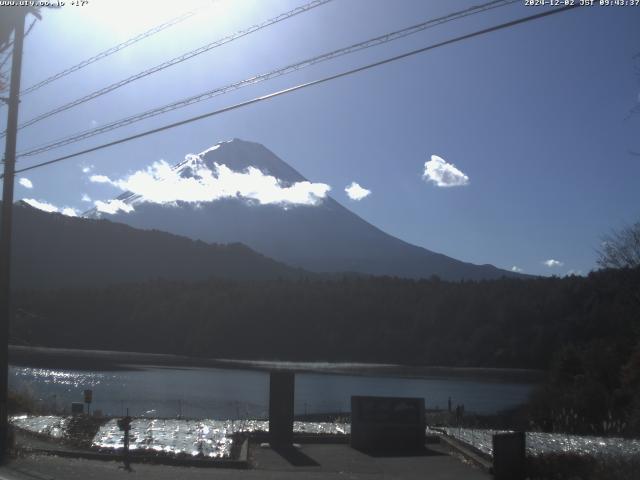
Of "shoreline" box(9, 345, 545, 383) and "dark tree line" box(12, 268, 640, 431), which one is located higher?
"dark tree line" box(12, 268, 640, 431)

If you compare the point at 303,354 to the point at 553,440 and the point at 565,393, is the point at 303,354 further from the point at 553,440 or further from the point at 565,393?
the point at 553,440

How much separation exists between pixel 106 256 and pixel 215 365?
164 ft

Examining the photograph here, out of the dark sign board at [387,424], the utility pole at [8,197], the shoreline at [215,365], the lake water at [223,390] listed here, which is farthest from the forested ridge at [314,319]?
the utility pole at [8,197]

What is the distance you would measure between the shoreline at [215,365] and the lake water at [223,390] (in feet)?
6.78

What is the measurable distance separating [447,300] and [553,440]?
2417 inches

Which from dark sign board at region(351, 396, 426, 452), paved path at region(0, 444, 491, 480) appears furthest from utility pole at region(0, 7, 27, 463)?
dark sign board at region(351, 396, 426, 452)

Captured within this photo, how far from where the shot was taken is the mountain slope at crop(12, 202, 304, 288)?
322 ft

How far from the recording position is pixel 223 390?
145 ft

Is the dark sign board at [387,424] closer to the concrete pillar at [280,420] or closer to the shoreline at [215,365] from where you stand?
the concrete pillar at [280,420]

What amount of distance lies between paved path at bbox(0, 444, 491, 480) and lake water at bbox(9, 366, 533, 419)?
1279cm

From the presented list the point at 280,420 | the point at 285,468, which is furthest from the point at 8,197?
the point at 285,468

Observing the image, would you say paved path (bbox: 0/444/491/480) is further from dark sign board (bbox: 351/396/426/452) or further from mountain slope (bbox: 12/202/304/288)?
mountain slope (bbox: 12/202/304/288)

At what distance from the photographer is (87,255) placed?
4259 inches

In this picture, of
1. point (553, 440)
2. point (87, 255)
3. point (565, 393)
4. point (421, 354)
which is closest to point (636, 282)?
point (565, 393)
